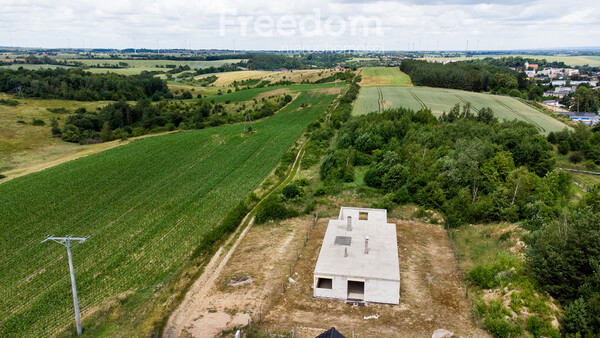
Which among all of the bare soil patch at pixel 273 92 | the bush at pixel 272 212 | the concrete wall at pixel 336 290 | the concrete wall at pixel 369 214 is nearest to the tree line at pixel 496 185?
the concrete wall at pixel 369 214

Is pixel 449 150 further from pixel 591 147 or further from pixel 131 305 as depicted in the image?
pixel 131 305

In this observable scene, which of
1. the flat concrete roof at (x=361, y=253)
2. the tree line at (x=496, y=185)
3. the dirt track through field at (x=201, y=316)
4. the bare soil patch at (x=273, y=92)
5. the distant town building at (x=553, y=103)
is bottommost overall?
the dirt track through field at (x=201, y=316)

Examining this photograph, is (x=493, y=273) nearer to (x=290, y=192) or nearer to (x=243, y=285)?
(x=243, y=285)

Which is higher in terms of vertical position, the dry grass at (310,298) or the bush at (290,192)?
the bush at (290,192)

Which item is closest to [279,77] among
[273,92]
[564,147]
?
[273,92]

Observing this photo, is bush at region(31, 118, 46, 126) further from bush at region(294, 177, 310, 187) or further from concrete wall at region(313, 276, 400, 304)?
concrete wall at region(313, 276, 400, 304)

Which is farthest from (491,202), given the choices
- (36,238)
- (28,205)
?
(28,205)

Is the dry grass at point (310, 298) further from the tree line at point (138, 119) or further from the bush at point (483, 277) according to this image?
the tree line at point (138, 119)
